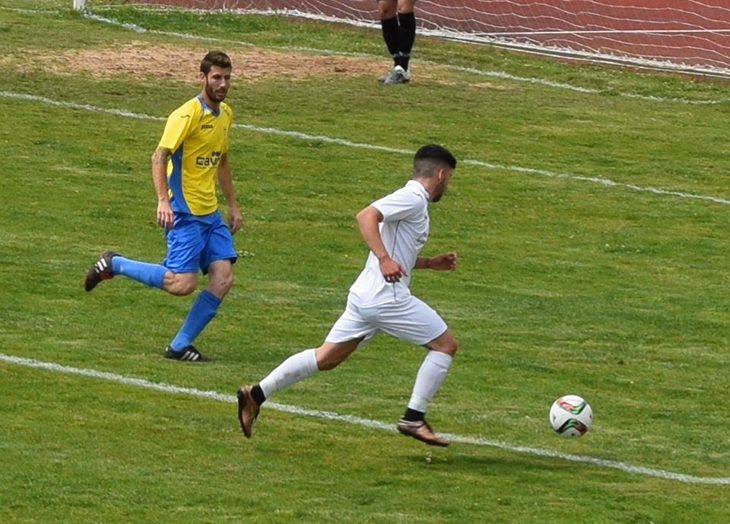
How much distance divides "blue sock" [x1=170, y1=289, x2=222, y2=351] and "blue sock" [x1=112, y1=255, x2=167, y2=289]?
0.28 m

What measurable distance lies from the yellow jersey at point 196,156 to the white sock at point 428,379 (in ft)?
8.25

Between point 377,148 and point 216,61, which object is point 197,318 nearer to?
point 216,61

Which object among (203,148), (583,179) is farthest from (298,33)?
(203,148)

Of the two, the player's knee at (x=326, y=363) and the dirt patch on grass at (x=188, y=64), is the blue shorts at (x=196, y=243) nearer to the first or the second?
the player's knee at (x=326, y=363)

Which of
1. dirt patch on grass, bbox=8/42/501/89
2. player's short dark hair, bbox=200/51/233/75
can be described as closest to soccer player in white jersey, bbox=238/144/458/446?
player's short dark hair, bbox=200/51/233/75

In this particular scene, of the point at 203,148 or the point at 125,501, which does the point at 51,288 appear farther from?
the point at 125,501

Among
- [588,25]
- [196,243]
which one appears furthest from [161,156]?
[588,25]

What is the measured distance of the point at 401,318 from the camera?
342 inches

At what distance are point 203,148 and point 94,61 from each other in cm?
1111

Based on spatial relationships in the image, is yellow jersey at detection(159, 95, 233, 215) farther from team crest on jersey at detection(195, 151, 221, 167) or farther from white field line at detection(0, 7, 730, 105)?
white field line at detection(0, 7, 730, 105)

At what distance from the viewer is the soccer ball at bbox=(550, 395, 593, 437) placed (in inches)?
351

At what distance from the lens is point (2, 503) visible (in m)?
7.66

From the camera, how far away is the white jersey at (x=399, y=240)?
28.2 feet

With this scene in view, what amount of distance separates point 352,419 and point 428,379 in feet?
2.86
